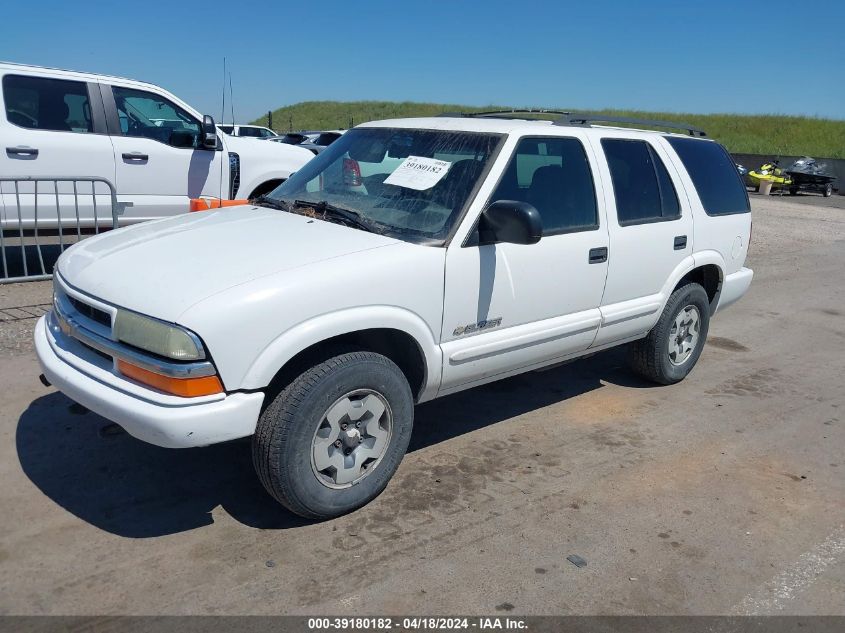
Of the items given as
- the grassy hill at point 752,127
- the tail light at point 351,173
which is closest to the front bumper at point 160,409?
the tail light at point 351,173

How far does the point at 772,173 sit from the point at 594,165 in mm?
29270

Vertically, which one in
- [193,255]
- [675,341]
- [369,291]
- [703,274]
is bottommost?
[675,341]

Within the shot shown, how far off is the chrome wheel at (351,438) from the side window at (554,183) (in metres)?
1.36

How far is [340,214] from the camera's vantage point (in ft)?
13.0

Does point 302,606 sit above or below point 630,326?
below

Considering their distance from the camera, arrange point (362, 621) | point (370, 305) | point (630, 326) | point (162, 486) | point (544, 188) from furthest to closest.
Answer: point (630, 326)
point (544, 188)
point (162, 486)
point (370, 305)
point (362, 621)

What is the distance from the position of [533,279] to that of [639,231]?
43.5 inches

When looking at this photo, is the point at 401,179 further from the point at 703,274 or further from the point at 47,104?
the point at 47,104

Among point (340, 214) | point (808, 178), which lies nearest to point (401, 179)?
point (340, 214)

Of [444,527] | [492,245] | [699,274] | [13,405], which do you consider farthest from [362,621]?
[699,274]

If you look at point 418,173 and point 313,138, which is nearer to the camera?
point 418,173

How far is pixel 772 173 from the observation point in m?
30.2

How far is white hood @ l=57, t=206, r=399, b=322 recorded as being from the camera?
3111 mm

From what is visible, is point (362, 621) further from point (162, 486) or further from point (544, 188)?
point (544, 188)
